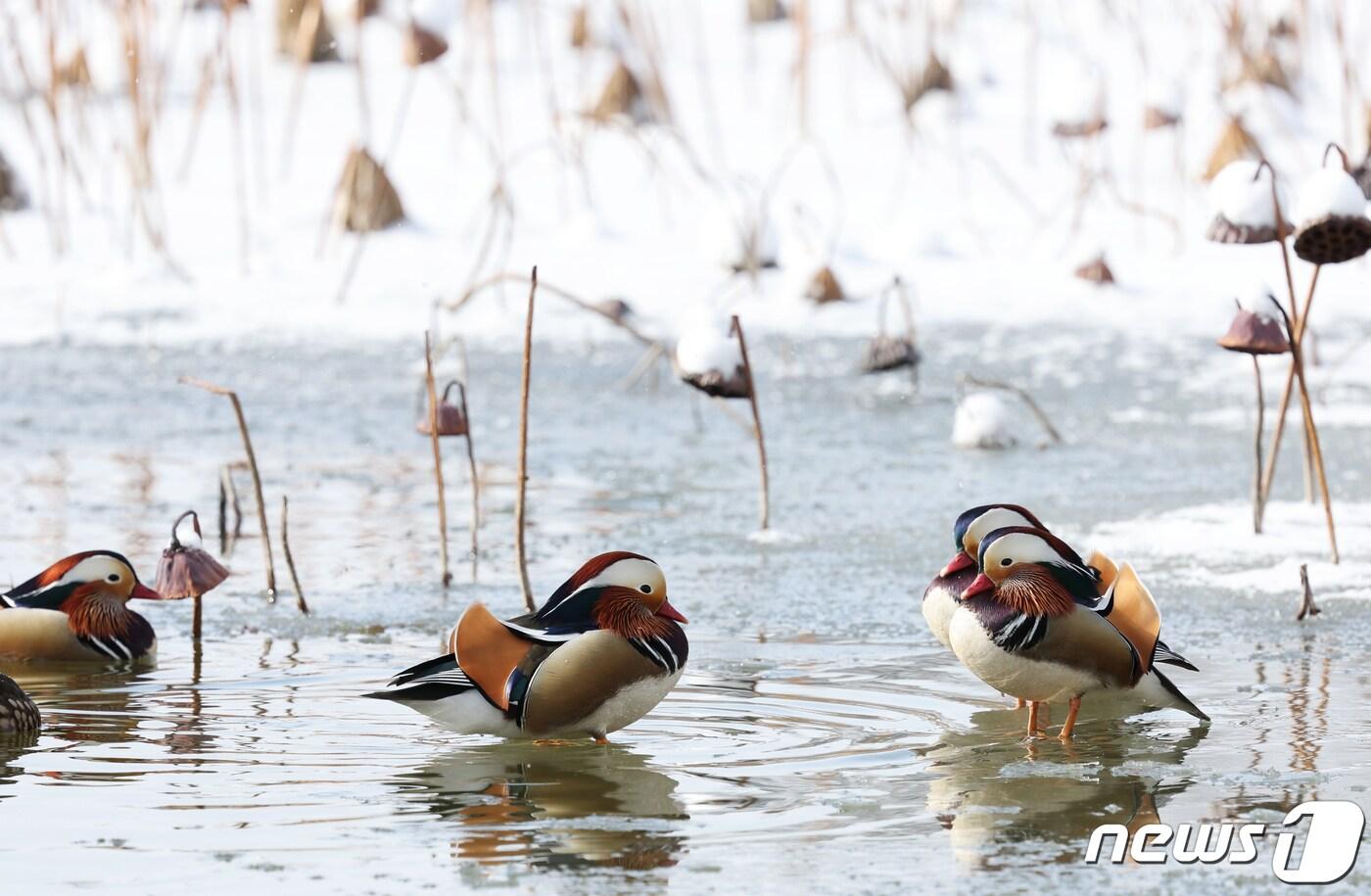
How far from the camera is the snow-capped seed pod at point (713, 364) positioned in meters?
4.80

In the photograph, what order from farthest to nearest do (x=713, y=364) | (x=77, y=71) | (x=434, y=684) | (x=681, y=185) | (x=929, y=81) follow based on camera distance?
(x=929, y=81) → (x=681, y=185) → (x=77, y=71) → (x=713, y=364) → (x=434, y=684)

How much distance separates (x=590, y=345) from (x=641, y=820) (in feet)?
19.2

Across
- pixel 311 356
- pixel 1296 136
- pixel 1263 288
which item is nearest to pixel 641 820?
pixel 1263 288

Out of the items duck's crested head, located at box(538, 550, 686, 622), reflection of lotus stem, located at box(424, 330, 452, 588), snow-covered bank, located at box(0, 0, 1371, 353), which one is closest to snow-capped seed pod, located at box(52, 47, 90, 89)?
snow-covered bank, located at box(0, 0, 1371, 353)

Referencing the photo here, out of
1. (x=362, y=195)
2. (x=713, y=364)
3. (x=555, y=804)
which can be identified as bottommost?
(x=555, y=804)

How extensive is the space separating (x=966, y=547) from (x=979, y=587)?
0.14m

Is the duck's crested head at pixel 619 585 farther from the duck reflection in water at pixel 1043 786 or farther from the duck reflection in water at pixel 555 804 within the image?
the duck reflection in water at pixel 1043 786

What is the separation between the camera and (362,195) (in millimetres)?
9719

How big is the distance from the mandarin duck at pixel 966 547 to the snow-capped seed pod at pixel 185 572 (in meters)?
1.50

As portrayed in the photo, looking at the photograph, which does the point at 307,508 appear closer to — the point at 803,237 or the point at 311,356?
the point at 311,356

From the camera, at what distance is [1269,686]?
151 inches

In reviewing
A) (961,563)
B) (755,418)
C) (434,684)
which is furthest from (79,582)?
(961,563)

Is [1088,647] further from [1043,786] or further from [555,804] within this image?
[555,804]

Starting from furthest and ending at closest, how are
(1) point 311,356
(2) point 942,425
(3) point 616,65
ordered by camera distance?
(3) point 616,65
(1) point 311,356
(2) point 942,425
